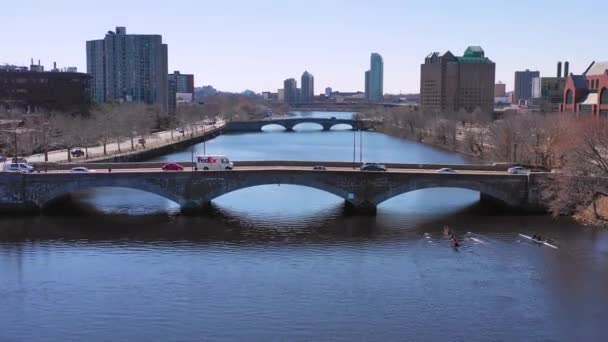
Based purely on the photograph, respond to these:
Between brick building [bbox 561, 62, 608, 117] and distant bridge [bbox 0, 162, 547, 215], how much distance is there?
2005 inches

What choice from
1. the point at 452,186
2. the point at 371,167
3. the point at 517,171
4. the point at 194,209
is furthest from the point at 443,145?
the point at 194,209

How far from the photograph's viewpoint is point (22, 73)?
129 m

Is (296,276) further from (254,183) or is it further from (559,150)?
(559,150)

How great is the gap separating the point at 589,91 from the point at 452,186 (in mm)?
63758

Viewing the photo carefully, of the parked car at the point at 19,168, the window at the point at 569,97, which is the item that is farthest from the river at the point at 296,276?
the window at the point at 569,97

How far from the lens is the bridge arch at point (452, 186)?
178 feet

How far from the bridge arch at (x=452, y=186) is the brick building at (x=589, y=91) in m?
50.9

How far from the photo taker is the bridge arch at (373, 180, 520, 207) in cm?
5425

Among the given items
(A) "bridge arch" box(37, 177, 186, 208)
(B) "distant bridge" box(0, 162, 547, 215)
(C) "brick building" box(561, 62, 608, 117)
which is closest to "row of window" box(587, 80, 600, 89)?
Answer: (C) "brick building" box(561, 62, 608, 117)

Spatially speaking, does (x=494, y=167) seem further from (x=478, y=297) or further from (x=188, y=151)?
(x=188, y=151)

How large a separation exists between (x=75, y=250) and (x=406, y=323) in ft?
74.2

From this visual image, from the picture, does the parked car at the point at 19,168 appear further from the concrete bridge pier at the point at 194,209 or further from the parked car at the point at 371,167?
the parked car at the point at 371,167

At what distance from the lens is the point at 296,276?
38.2 m

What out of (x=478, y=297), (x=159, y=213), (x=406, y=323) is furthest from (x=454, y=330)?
(x=159, y=213)
